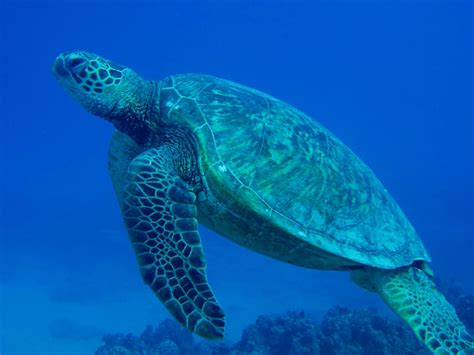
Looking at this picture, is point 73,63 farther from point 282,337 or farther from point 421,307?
point 282,337

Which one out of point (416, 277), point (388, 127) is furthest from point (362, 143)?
point (416, 277)

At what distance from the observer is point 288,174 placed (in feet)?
13.5

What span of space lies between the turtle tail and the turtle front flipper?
7.54ft

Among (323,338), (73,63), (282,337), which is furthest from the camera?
(282,337)

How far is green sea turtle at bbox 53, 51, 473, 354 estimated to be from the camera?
3.43 m

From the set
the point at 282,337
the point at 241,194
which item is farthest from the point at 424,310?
the point at 282,337

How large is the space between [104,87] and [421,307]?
4497 mm

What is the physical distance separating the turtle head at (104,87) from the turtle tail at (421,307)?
3429 millimetres

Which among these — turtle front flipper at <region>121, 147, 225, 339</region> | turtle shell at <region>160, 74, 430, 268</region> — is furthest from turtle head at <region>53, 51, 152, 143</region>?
turtle front flipper at <region>121, 147, 225, 339</region>

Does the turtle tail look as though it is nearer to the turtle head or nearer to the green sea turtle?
the green sea turtle

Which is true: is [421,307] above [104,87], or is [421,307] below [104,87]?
below

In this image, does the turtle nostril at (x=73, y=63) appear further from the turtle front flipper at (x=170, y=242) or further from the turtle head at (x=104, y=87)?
the turtle front flipper at (x=170, y=242)

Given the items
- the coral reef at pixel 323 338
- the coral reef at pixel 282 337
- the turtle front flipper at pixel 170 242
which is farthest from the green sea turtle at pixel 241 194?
the coral reef at pixel 282 337

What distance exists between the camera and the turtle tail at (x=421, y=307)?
3955 millimetres
